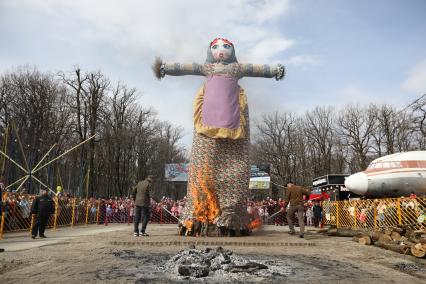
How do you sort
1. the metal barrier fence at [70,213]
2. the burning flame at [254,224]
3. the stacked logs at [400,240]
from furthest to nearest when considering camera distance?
the metal barrier fence at [70,213] < the burning flame at [254,224] < the stacked logs at [400,240]

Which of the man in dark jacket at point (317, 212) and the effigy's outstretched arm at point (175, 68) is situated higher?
the effigy's outstretched arm at point (175, 68)

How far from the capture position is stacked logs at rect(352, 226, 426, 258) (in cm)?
838

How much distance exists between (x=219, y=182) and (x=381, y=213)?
23.8 feet

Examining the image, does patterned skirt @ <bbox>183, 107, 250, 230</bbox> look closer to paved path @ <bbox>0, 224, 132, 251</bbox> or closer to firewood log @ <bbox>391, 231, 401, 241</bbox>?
paved path @ <bbox>0, 224, 132, 251</bbox>

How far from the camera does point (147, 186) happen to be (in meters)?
11.1

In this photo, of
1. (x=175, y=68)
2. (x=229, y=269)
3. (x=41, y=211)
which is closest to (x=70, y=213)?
(x=41, y=211)

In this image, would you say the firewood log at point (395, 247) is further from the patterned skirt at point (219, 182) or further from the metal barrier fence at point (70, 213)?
the metal barrier fence at point (70, 213)

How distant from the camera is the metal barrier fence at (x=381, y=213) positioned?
1280cm

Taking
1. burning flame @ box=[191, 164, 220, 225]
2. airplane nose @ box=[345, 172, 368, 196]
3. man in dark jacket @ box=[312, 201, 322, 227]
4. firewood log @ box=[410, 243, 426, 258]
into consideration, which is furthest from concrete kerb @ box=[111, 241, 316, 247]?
man in dark jacket @ box=[312, 201, 322, 227]

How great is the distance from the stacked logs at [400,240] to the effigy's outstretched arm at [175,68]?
7135 millimetres

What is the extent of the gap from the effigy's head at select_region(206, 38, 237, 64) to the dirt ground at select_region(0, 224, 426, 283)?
231 inches

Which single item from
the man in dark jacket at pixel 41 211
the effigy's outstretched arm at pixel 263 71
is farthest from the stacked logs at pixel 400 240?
the man in dark jacket at pixel 41 211

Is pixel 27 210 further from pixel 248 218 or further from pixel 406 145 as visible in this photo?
pixel 406 145

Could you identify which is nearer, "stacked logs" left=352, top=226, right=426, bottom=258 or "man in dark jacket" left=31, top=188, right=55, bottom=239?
"stacked logs" left=352, top=226, right=426, bottom=258
